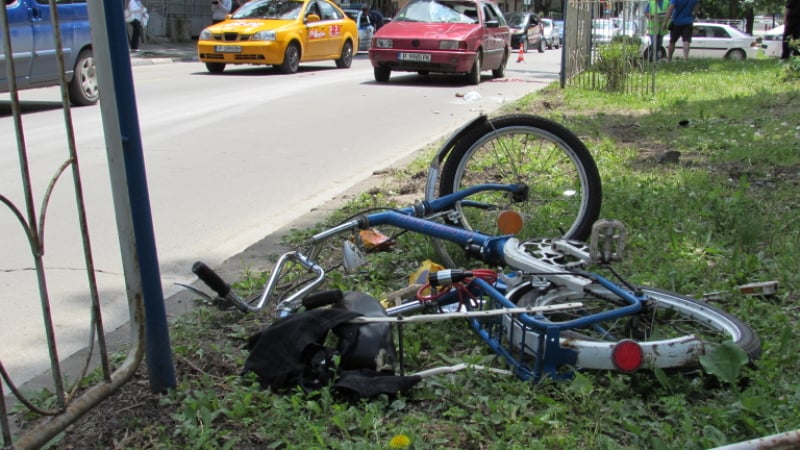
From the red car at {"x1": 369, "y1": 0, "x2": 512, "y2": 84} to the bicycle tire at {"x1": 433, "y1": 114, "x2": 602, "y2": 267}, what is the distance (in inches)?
425

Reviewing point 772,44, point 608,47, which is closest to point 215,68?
point 608,47

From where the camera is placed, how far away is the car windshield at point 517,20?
35.2 meters

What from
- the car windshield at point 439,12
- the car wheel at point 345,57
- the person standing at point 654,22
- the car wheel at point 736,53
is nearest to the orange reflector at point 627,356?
the person standing at point 654,22

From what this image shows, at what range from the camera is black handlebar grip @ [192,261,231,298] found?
344cm

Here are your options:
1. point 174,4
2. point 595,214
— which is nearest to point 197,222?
point 595,214

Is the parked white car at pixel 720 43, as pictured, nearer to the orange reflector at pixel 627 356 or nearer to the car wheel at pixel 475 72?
the car wheel at pixel 475 72

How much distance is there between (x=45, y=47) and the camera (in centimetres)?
1076

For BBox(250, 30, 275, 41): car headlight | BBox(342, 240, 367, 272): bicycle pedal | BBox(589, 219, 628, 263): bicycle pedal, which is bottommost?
BBox(342, 240, 367, 272): bicycle pedal

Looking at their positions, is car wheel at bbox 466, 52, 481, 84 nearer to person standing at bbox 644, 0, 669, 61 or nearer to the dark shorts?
person standing at bbox 644, 0, 669, 61

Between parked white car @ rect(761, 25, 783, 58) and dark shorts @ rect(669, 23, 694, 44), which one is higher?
dark shorts @ rect(669, 23, 694, 44)

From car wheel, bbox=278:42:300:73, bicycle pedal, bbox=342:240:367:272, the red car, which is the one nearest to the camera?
bicycle pedal, bbox=342:240:367:272

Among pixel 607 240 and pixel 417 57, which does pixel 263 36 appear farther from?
pixel 607 240

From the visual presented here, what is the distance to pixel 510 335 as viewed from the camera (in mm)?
3074

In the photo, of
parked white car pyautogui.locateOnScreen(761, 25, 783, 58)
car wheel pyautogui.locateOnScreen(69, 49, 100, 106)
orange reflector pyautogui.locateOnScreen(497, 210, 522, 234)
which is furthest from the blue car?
parked white car pyautogui.locateOnScreen(761, 25, 783, 58)
